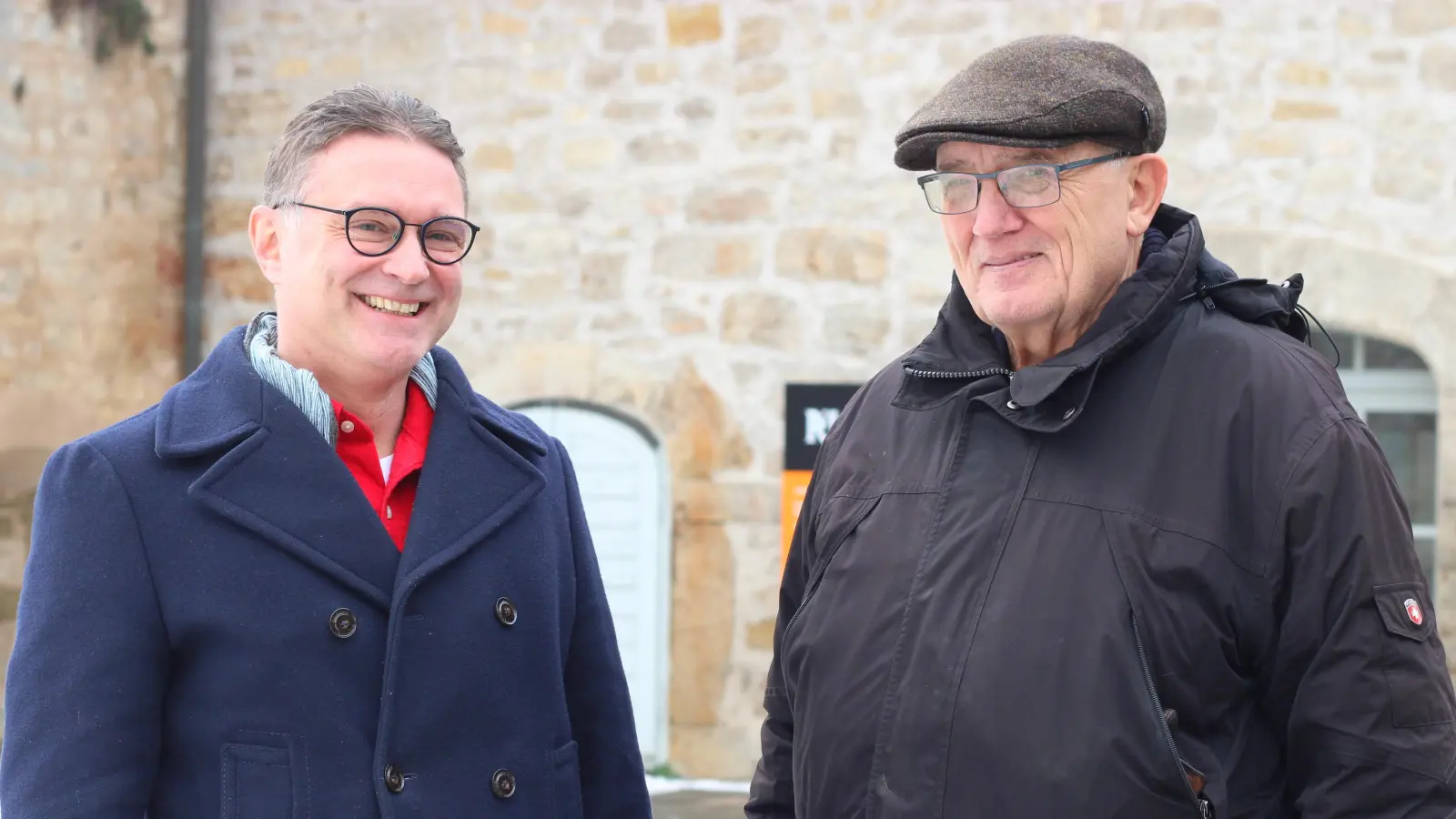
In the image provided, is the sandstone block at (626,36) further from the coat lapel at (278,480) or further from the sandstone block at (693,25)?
the coat lapel at (278,480)

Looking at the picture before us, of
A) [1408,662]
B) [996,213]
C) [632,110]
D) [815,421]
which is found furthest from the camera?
[632,110]

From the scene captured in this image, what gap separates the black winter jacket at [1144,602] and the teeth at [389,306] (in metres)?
0.65

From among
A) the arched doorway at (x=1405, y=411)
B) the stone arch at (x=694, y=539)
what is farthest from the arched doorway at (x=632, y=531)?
the arched doorway at (x=1405, y=411)

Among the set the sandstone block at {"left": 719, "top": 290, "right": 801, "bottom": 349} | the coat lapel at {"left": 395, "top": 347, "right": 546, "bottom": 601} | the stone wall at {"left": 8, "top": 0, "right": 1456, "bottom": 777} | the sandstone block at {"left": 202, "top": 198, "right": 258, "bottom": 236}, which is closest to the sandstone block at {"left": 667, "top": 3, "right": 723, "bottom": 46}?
the stone wall at {"left": 8, "top": 0, "right": 1456, "bottom": 777}

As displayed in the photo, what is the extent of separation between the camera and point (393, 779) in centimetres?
173

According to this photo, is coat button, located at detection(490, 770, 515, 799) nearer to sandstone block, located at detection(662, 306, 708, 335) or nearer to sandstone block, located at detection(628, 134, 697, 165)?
sandstone block, located at detection(662, 306, 708, 335)

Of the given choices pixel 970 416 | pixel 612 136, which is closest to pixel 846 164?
pixel 612 136

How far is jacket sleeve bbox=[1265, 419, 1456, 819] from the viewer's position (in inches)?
61.5

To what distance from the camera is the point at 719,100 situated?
18.9 ft

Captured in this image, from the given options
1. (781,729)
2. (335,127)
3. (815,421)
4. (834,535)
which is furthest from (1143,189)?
(815,421)

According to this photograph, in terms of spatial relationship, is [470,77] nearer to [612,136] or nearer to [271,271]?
[612,136]

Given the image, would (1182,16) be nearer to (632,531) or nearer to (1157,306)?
(632,531)

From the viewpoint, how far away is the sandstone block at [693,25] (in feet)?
18.9

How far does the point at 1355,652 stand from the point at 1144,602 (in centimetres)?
23
